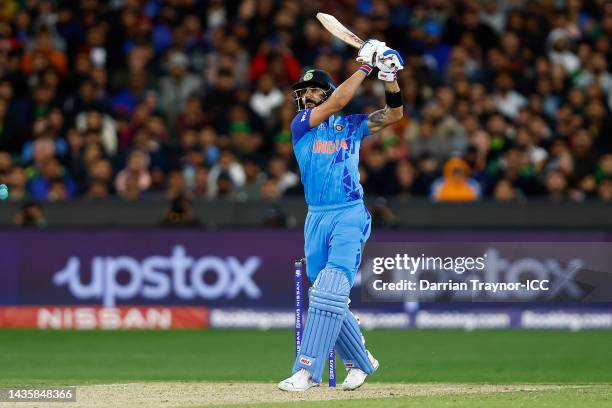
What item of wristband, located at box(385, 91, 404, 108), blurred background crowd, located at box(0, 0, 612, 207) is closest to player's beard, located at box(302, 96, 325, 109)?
wristband, located at box(385, 91, 404, 108)

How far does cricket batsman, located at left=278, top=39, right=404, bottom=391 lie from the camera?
356 inches

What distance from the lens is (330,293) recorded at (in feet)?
29.7

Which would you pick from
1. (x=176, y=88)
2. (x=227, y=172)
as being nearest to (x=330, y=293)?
(x=227, y=172)

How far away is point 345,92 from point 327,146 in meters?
0.50

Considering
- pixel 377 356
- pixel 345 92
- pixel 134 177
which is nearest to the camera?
pixel 345 92

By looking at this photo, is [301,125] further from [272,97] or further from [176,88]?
[176,88]

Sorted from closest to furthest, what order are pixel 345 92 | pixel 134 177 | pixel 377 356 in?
pixel 345 92
pixel 377 356
pixel 134 177

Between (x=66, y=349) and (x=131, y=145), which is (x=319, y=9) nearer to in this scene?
(x=131, y=145)

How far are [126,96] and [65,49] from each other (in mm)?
1343

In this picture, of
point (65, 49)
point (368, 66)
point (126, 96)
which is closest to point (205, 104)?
point (126, 96)

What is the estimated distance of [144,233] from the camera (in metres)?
15.6

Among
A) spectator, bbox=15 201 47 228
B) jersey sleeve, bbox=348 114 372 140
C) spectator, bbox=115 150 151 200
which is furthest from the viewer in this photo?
spectator, bbox=115 150 151 200

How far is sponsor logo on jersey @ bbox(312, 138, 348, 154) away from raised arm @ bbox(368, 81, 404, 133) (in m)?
0.25

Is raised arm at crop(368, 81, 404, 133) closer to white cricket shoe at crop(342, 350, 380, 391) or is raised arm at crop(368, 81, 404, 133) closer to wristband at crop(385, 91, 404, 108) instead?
wristband at crop(385, 91, 404, 108)
